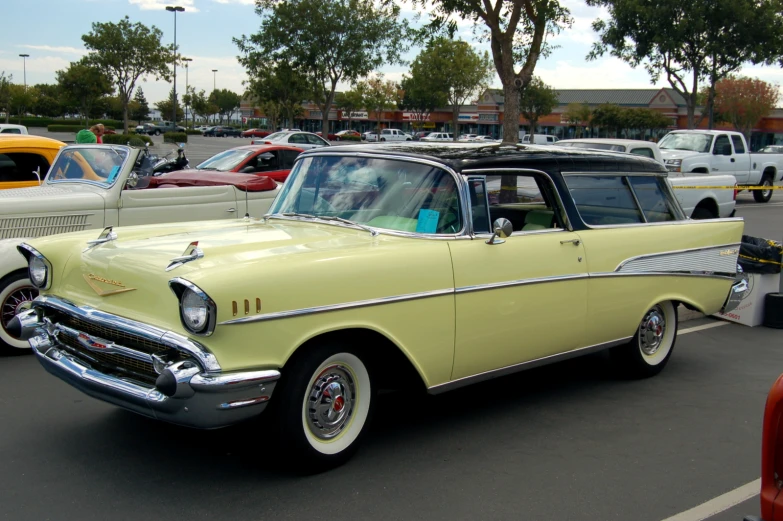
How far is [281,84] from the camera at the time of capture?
35750 mm

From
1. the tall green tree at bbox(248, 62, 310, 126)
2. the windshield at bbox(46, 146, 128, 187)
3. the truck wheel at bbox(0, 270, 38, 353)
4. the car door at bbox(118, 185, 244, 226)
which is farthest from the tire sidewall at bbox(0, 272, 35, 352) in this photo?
the tall green tree at bbox(248, 62, 310, 126)

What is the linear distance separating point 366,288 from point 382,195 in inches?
38.5

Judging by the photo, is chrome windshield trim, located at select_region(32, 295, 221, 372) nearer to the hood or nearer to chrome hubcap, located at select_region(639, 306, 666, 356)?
chrome hubcap, located at select_region(639, 306, 666, 356)

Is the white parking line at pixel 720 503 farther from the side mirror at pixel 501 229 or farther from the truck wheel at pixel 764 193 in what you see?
the truck wheel at pixel 764 193

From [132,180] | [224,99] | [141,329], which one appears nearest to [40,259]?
[141,329]

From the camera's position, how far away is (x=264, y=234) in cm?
450

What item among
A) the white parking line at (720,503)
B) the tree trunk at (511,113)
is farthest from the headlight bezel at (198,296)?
the tree trunk at (511,113)

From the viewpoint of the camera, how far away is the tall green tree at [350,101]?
70.8 metres

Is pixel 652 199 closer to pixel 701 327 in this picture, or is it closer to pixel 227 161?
pixel 701 327

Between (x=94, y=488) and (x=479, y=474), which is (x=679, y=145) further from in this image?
(x=94, y=488)

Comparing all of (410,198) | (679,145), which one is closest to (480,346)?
(410,198)

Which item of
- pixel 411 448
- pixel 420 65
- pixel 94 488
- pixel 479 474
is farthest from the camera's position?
pixel 420 65

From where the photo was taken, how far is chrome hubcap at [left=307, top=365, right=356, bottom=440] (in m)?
3.88

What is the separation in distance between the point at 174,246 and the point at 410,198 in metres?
1.46
